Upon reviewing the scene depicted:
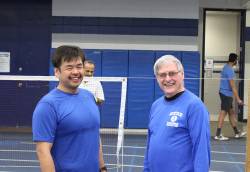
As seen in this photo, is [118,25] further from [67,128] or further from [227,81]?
[67,128]

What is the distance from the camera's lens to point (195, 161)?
3299mm

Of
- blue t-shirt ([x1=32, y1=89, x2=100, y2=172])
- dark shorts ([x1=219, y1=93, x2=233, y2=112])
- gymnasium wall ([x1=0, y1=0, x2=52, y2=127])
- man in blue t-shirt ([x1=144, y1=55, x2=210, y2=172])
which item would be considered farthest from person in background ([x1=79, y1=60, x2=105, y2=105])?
gymnasium wall ([x1=0, y1=0, x2=52, y2=127])

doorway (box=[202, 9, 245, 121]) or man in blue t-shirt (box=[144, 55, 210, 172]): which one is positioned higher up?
doorway (box=[202, 9, 245, 121])

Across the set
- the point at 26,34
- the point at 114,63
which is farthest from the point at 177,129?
the point at 26,34

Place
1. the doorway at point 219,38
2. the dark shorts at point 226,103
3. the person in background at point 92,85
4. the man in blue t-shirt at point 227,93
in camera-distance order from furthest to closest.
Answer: the doorway at point 219,38 < the dark shorts at point 226,103 < the man in blue t-shirt at point 227,93 < the person in background at point 92,85

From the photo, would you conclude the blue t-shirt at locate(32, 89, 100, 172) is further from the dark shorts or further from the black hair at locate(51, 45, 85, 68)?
the dark shorts

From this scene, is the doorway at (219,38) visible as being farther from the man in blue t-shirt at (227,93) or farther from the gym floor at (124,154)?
the gym floor at (124,154)

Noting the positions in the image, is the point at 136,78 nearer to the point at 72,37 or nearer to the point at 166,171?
the point at 72,37

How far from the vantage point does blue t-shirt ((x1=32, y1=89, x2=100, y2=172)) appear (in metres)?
3.29

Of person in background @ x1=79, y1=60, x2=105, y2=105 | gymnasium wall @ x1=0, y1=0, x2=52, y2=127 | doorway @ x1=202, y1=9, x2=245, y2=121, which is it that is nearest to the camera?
person in background @ x1=79, y1=60, x2=105, y2=105

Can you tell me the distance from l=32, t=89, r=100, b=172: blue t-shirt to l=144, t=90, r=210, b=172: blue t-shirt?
49 cm

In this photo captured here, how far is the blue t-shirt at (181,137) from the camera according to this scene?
130 inches

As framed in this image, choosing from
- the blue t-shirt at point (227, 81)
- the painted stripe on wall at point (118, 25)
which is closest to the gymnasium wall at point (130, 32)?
the painted stripe on wall at point (118, 25)

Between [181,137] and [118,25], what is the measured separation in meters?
10.0
